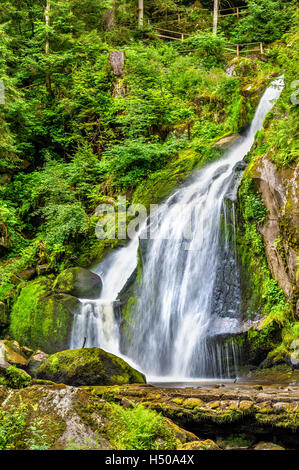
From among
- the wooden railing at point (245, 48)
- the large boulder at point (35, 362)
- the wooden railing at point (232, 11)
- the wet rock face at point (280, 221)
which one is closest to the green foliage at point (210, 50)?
the wooden railing at point (245, 48)

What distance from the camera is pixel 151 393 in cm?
585

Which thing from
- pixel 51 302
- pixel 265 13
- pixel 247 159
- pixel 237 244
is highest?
pixel 265 13

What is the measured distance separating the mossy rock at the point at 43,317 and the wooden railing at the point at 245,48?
59.4 feet

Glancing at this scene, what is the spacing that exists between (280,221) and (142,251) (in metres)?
3.90

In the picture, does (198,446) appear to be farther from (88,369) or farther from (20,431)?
(88,369)

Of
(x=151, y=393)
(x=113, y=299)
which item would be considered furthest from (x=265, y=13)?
(x=151, y=393)

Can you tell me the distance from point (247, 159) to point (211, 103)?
223 inches

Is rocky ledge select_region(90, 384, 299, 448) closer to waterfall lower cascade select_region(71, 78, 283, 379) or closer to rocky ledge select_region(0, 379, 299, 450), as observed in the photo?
rocky ledge select_region(0, 379, 299, 450)

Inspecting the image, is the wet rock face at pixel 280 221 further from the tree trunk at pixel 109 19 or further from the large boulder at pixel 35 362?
the tree trunk at pixel 109 19

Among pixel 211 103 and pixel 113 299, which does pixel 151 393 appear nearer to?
pixel 113 299

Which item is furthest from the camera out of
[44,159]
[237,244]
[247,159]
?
[44,159]

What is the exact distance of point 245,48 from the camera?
78.0 feet

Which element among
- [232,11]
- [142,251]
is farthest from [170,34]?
[142,251]

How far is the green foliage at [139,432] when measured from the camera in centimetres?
359
